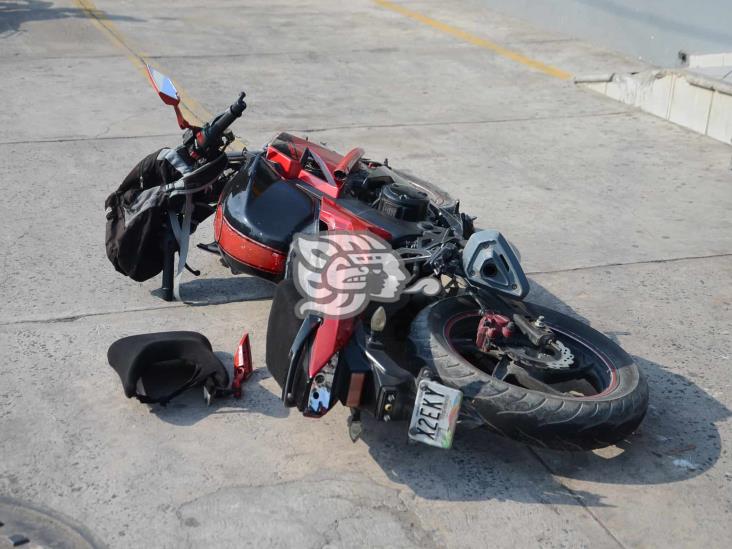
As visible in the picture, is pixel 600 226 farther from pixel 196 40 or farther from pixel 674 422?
pixel 196 40

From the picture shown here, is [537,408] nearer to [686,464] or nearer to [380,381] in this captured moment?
[380,381]

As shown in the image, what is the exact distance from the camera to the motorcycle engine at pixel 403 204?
543cm

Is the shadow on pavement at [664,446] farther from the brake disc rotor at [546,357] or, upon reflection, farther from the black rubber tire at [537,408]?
the brake disc rotor at [546,357]

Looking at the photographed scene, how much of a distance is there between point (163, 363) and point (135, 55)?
7958mm

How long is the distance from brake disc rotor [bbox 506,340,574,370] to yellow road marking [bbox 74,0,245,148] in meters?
4.67

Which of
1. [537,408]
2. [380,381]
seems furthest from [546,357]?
[380,381]

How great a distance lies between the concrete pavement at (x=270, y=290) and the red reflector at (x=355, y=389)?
12.9 inches

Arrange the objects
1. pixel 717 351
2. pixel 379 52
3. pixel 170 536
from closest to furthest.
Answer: pixel 170 536, pixel 717 351, pixel 379 52

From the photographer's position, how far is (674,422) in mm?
5012

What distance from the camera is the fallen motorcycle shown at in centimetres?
435

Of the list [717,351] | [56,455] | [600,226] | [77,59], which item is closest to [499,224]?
[600,226]

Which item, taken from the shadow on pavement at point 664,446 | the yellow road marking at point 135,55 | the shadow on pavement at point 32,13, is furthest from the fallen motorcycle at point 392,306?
the shadow on pavement at point 32,13

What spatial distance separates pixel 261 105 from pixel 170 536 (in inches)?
268

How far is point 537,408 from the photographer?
436 centimetres
